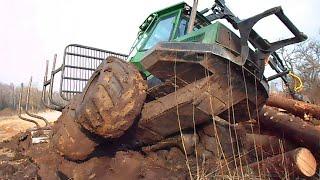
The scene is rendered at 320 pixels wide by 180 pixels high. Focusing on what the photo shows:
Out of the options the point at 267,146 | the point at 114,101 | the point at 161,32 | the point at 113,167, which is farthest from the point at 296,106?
the point at 114,101

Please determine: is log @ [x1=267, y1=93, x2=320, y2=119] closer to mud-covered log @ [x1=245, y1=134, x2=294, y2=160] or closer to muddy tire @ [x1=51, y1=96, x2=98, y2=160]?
mud-covered log @ [x1=245, y1=134, x2=294, y2=160]

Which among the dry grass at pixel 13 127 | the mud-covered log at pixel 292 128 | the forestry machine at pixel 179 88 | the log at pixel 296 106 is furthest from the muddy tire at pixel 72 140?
the dry grass at pixel 13 127

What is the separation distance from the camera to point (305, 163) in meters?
3.95

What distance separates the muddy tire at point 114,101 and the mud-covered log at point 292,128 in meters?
2.04

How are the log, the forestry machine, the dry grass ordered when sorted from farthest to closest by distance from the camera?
the dry grass, the log, the forestry machine

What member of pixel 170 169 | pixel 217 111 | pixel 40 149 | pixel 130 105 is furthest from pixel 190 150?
pixel 40 149

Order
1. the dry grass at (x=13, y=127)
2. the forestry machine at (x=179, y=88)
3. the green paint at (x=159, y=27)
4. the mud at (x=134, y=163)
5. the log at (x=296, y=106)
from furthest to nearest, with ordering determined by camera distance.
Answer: the dry grass at (x=13, y=127)
the log at (x=296, y=106)
the green paint at (x=159, y=27)
the mud at (x=134, y=163)
the forestry machine at (x=179, y=88)

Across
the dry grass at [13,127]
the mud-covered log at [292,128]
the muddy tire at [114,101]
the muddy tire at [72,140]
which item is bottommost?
the dry grass at [13,127]

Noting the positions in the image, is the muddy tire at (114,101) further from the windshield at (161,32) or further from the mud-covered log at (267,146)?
the mud-covered log at (267,146)

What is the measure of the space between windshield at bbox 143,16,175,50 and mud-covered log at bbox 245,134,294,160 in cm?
167

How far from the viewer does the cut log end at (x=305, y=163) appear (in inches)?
153

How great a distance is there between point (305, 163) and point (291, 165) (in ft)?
0.54

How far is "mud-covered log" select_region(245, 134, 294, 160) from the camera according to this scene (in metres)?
4.85

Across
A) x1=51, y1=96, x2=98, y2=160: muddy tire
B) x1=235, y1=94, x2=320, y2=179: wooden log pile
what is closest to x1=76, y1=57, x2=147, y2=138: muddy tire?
x1=51, y1=96, x2=98, y2=160: muddy tire
